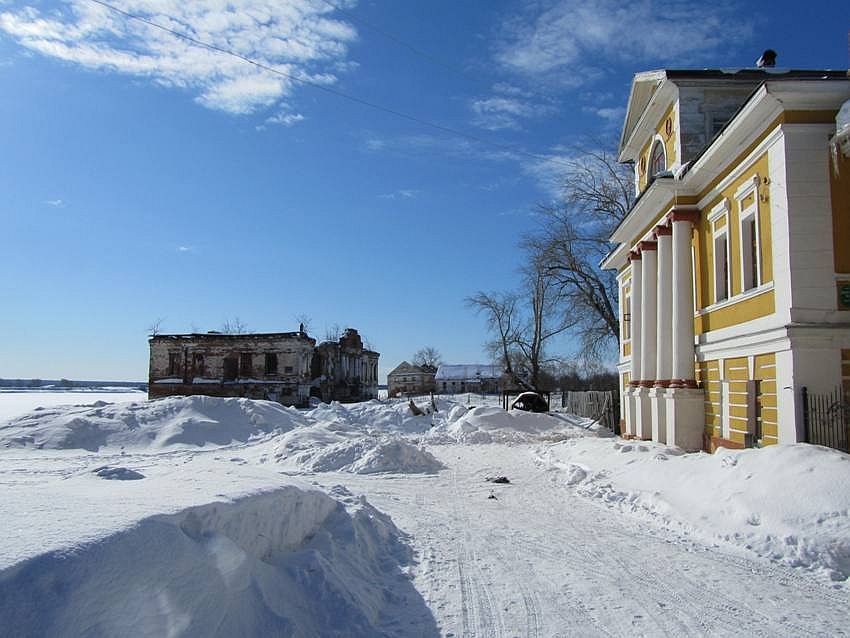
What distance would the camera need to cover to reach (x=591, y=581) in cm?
600

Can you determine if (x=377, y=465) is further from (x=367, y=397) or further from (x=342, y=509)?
(x=367, y=397)

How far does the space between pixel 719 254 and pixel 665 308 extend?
2.34 meters

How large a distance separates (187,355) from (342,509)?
47.6 metres

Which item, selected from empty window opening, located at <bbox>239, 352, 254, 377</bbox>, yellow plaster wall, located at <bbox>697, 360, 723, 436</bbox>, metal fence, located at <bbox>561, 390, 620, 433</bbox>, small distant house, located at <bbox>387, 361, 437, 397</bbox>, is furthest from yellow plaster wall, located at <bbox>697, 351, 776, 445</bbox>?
small distant house, located at <bbox>387, 361, 437, 397</bbox>

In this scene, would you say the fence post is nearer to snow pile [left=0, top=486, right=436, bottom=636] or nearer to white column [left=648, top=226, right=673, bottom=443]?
white column [left=648, top=226, right=673, bottom=443]

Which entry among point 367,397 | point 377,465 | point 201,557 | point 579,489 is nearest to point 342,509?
point 201,557

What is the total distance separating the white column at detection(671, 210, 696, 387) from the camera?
630 inches

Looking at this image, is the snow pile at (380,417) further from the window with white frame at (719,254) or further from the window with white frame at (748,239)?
the window with white frame at (748,239)

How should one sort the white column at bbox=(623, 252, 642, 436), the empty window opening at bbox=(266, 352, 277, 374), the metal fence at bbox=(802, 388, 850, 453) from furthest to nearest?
the empty window opening at bbox=(266, 352, 277, 374)
the white column at bbox=(623, 252, 642, 436)
the metal fence at bbox=(802, 388, 850, 453)

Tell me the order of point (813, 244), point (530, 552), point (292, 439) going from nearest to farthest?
point (530, 552)
point (813, 244)
point (292, 439)

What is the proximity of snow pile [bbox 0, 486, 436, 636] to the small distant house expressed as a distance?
300 feet

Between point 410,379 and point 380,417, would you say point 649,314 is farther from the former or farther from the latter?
point 410,379

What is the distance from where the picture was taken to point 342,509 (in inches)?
297

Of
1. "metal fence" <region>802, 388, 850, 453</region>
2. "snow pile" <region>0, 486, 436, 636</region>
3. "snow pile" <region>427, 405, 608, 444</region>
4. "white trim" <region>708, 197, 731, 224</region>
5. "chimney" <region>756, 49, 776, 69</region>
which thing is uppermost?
"chimney" <region>756, 49, 776, 69</region>
